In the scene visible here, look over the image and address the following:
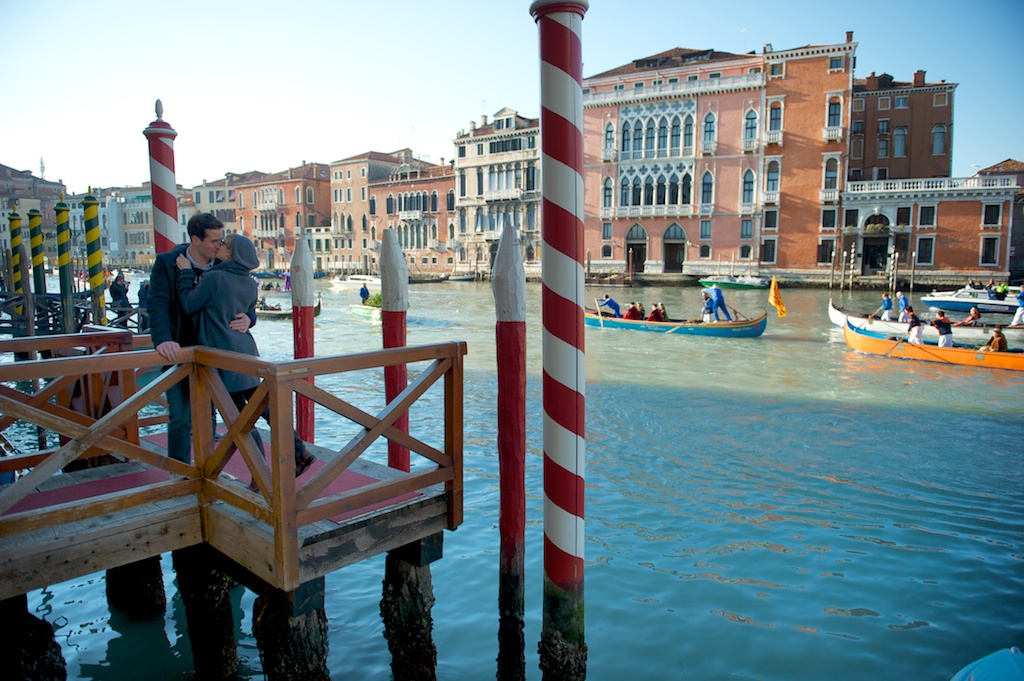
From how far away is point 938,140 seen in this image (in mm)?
36219

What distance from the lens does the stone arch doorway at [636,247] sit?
38.5 m

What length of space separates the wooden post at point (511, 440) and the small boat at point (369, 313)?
57.8 feet

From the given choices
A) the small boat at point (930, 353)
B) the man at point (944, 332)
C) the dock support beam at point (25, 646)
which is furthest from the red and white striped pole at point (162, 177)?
the man at point (944, 332)

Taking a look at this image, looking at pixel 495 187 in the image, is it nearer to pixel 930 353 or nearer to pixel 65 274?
pixel 930 353

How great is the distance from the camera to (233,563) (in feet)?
9.86

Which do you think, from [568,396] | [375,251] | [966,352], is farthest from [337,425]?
[375,251]

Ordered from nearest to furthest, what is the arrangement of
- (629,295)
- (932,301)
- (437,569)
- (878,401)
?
(437,569)
(878,401)
(932,301)
(629,295)

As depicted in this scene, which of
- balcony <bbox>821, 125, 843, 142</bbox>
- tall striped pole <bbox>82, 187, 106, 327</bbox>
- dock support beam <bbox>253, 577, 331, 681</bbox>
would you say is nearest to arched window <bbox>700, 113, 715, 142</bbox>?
balcony <bbox>821, 125, 843, 142</bbox>

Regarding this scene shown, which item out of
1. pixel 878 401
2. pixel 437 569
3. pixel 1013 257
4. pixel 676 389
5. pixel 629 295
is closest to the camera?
pixel 437 569

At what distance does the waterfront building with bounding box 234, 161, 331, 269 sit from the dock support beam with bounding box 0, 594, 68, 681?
56.9 meters

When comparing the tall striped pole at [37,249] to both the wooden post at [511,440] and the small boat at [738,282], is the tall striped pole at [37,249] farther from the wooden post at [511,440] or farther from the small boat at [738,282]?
the small boat at [738,282]

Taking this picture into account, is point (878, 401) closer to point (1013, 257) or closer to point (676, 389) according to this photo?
point (676, 389)

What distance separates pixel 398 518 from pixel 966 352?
41.4 ft

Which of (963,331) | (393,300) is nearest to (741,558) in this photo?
(393,300)
